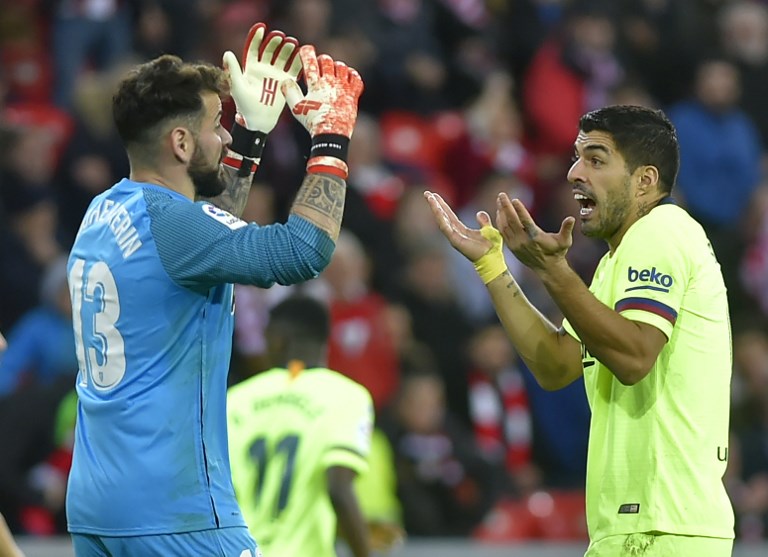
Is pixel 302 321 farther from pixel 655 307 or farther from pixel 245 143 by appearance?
pixel 655 307

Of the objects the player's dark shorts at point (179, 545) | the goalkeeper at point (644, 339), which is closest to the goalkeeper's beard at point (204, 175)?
the goalkeeper at point (644, 339)

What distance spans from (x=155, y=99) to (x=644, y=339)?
68.1 inches

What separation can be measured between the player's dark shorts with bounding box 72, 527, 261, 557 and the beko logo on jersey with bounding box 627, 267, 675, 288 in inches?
59.3

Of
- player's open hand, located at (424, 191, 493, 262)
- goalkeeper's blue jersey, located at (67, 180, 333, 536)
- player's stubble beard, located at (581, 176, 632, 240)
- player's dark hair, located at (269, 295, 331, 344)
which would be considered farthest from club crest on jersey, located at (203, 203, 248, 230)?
player's dark hair, located at (269, 295, 331, 344)

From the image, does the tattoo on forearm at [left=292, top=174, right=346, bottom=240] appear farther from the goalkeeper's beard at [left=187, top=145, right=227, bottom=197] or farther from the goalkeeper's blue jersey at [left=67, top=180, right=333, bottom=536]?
A: the goalkeeper's beard at [left=187, top=145, right=227, bottom=197]

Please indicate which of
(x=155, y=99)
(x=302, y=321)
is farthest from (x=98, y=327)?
(x=302, y=321)

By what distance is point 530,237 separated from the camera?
4.79 m

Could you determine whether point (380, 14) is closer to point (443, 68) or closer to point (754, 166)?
point (443, 68)

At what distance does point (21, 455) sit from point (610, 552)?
18.1ft

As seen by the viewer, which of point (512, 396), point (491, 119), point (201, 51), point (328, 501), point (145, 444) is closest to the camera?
point (145, 444)

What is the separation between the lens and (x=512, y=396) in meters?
11.1

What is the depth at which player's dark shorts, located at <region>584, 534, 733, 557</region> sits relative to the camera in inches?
186

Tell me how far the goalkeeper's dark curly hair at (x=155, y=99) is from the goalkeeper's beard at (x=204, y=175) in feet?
0.43

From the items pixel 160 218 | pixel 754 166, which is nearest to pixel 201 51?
pixel 754 166
